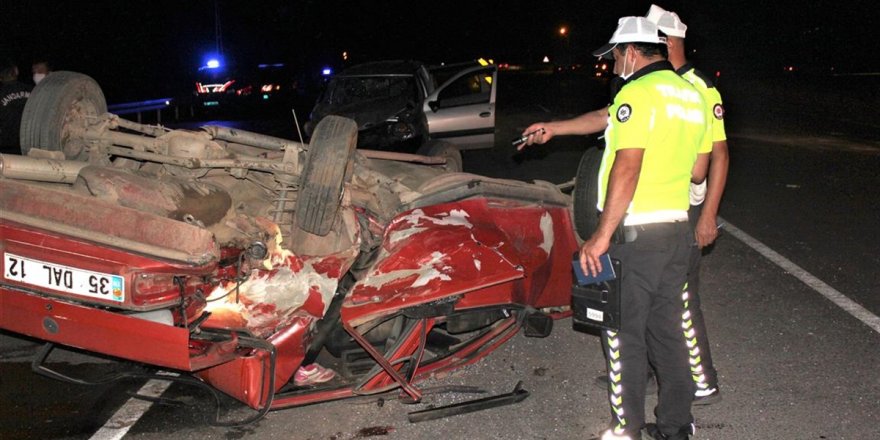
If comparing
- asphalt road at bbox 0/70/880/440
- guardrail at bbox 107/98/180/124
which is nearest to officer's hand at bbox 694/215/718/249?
asphalt road at bbox 0/70/880/440

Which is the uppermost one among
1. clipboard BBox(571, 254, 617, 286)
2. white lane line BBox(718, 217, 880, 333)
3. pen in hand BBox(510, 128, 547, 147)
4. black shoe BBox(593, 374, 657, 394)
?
pen in hand BBox(510, 128, 547, 147)

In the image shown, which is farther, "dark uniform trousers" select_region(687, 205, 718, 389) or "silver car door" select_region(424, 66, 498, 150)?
"silver car door" select_region(424, 66, 498, 150)

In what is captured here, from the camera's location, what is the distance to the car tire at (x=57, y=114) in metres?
4.44

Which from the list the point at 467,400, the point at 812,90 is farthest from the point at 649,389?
the point at 812,90

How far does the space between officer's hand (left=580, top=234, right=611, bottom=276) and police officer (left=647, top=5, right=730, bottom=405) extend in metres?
0.78

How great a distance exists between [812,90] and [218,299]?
34.6 metres

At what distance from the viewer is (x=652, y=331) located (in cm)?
370

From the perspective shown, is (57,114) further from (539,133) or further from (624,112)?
(624,112)

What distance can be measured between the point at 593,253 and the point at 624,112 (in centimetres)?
64

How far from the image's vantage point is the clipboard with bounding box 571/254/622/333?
354 centimetres

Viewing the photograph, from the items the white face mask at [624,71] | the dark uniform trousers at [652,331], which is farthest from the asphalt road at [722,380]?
the white face mask at [624,71]

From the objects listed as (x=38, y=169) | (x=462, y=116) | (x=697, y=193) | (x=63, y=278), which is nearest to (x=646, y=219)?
(x=697, y=193)

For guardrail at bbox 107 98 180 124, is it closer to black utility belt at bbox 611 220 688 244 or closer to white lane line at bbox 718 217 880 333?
white lane line at bbox 718 217 880 333

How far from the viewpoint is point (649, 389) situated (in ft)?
14.7
